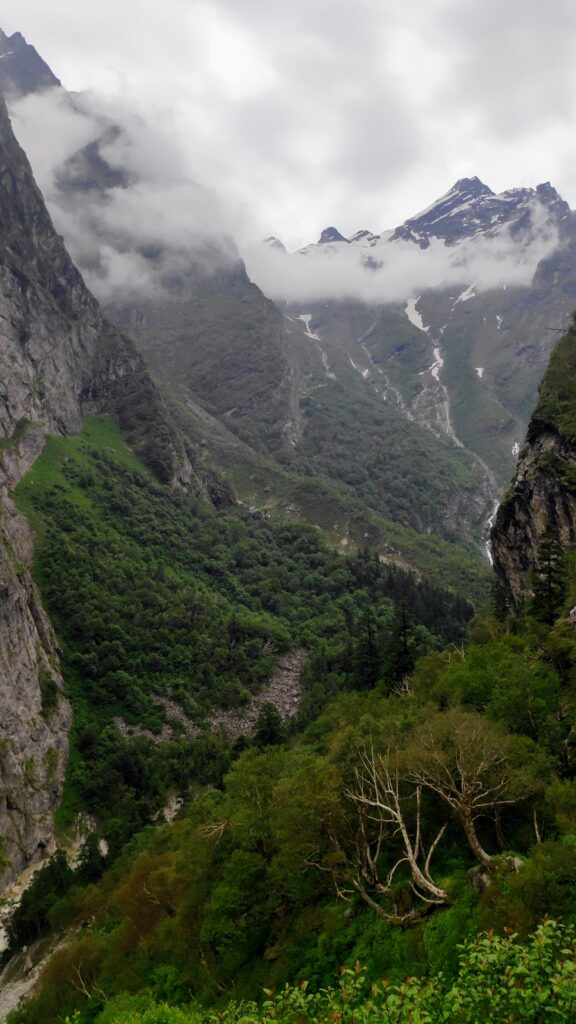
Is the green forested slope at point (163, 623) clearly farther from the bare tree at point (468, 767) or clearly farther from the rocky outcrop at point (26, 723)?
the bare tree at point (468, 767)

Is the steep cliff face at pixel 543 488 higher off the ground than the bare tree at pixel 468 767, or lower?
higher

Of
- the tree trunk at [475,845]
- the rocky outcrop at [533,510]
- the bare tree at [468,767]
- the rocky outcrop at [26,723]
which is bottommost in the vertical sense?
the rocky outcrop at [26,723]

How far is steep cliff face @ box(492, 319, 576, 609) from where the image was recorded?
85438 millimetres

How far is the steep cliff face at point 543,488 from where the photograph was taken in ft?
280

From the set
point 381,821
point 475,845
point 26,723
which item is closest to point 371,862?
point 381,821

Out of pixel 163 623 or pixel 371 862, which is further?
pixel 163 623

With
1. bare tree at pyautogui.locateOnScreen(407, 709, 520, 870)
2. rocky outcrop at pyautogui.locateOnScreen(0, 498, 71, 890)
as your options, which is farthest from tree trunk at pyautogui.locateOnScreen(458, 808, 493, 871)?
rocky outcrop at pyautogui.locateOnScreen(0, 498, 71, 890)

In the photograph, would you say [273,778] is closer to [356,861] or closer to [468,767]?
[356,861]

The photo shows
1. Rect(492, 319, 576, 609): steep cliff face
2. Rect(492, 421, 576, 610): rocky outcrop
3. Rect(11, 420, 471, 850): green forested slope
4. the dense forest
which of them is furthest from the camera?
Rect(11, 420, 471, 850): green forested slope

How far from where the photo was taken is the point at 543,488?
9050 cm

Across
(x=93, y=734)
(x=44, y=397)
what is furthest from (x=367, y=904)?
(x=44, y=397)

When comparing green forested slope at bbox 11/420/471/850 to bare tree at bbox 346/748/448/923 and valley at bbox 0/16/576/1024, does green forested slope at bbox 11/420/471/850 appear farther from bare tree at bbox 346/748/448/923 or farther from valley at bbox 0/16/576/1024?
bare tree at bbox 346/748/448/923

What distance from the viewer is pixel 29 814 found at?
8281 cm

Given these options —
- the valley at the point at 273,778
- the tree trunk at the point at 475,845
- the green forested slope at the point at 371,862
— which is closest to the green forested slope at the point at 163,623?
the valley at the point at 273,778
